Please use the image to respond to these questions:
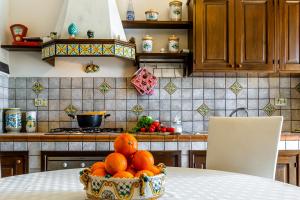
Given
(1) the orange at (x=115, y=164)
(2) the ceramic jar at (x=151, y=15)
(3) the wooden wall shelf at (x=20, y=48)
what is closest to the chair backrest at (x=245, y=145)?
(1) the orange at (x=115, y=164)

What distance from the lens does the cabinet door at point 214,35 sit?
3.46 m

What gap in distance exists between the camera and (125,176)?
1.19 meters

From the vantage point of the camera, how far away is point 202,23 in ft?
11.4

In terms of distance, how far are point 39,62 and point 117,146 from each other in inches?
112

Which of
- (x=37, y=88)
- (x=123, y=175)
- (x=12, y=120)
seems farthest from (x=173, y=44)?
(x=123, y=175)

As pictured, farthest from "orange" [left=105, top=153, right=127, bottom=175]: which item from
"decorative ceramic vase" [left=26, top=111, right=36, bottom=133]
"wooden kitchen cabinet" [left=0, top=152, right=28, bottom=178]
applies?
"decorative ceramic vase" [left=26, top=111, right=36, bottom=133]

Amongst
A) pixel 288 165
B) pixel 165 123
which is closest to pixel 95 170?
pixel 288 165

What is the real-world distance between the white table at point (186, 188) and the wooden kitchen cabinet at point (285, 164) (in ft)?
4.57

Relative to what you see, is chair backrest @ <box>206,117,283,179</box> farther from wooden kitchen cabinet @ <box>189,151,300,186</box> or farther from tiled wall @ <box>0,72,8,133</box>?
tiled wall @ <box>0,72,8,133</box>

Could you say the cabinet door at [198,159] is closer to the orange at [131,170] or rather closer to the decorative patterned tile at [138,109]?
the decorative patterned tile at [138,109]

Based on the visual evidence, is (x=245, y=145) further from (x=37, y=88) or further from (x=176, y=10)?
(x=37, y=88)

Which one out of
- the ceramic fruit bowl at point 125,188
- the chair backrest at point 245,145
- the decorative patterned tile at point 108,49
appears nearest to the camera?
the ceramic fruit bowl at point 125,188

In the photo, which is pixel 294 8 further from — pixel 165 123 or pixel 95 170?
pixel 95 170

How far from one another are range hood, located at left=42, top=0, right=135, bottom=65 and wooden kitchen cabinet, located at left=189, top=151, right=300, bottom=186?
1138mm
